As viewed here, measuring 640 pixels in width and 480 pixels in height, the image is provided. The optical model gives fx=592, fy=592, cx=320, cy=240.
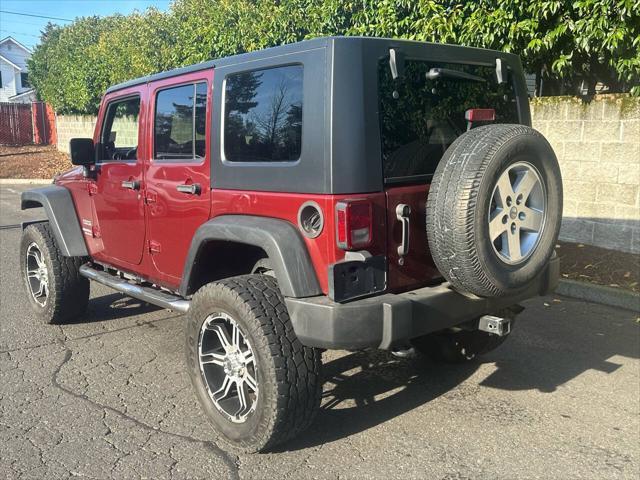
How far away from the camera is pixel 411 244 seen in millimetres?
3016

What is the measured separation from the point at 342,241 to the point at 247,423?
112 centimetres

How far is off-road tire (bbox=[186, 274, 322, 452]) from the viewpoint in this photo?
9.42ft

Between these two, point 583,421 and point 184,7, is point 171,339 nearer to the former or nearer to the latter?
point 583,421

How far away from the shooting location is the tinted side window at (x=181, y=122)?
366 cm

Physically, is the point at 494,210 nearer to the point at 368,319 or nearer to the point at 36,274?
the point at 368,319

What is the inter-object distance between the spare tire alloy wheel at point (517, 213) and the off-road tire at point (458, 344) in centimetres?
110

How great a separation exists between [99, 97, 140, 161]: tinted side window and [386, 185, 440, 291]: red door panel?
7.32 ft

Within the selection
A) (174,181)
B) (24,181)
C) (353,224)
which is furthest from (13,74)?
(353,224)

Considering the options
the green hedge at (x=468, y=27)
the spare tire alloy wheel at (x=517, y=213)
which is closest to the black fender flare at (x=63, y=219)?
the spare tire alloy wheel at (x=517, y=213)

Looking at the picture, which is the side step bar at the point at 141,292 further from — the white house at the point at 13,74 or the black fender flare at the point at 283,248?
the white house at the point at 13,74

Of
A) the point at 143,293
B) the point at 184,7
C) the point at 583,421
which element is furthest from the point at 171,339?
the point at 184,7

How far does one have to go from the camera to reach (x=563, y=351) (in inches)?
181

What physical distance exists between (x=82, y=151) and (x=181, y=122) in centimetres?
127

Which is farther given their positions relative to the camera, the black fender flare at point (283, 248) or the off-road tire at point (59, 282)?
the off-road tire at point (59, 282)
